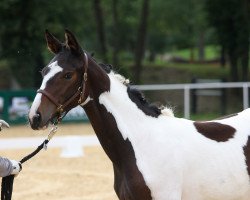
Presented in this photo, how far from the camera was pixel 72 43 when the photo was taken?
4.12 m

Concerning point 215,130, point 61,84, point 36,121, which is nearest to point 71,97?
point 61,84

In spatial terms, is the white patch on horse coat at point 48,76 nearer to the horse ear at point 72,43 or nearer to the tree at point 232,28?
the horse ear at point 72,43

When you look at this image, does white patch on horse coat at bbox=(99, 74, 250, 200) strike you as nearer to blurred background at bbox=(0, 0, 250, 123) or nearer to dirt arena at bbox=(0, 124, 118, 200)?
dirt arena at bbox=(0, 124, 118, 200)

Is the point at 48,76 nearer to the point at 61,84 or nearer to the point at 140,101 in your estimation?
the point at 61,84

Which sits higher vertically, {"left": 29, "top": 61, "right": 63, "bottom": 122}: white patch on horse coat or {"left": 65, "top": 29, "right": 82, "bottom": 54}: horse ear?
{"left": 65, "top": 29, "right": 82, "bottom": 54}: horse ear

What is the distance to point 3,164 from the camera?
4855 millimetres

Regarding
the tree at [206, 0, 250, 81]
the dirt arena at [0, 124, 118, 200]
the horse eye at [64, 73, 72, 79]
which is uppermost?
the horse eye at [64, 73, 72, 79]

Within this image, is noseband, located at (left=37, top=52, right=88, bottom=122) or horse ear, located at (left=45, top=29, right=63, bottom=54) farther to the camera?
horse ear, located at (left=45, top=29, right=63, bottom=54)

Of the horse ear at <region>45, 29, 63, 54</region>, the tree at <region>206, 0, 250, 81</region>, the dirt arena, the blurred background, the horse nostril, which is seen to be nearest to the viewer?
the horse nostril

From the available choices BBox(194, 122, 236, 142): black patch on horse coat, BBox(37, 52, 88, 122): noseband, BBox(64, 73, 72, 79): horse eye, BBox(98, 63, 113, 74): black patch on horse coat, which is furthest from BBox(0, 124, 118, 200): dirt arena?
BBox(64, 73, 72, 79): horse eye

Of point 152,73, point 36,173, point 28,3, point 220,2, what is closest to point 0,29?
point 28,3

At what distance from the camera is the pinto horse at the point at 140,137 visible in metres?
4.12

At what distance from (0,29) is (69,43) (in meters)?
25.8

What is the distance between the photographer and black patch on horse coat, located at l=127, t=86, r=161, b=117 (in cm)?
445
